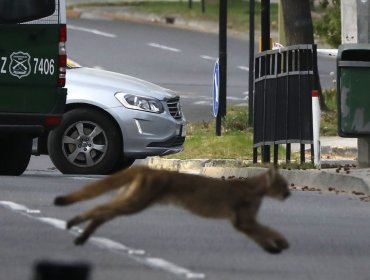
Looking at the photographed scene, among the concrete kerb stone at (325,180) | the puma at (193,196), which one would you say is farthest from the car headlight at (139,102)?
the puma at (193,196)

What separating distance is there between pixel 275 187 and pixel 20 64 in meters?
6.48

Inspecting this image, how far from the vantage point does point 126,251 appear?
10.2 metres

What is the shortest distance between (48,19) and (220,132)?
269 inches

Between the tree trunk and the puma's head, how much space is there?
15.2 meters

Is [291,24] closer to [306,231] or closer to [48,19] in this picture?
[48,19]

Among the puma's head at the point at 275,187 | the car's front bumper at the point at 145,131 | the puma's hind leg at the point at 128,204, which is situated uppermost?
the car's front bumper at the point at 145,131

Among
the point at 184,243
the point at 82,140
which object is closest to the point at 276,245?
the point at 184,243

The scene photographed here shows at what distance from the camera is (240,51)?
3769 cm

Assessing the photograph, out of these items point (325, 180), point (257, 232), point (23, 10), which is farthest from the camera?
point (325, 180)

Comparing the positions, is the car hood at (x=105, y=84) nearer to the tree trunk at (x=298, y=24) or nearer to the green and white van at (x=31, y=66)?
the green and white van at (x=31, y=66)

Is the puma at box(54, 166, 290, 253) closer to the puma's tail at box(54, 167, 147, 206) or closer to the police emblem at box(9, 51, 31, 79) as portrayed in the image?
the puma's tail at box(54, 167, 147, 206)

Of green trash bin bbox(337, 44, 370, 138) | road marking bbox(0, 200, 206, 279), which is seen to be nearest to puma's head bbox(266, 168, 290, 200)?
road marking bbox(0, 200, 206, 279)

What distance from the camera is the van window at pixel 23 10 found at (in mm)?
15086

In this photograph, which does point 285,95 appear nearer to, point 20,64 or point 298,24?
point 20,64
